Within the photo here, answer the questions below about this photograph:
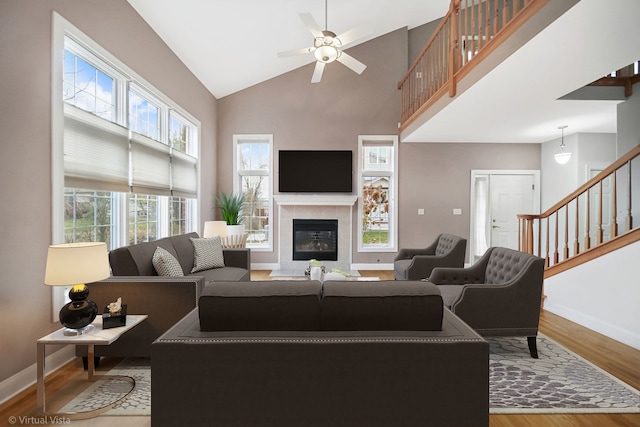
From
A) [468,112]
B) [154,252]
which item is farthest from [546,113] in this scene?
[154,252]

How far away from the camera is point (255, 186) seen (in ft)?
22.8

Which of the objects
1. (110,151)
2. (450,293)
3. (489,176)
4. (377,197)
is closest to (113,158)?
(110,151)

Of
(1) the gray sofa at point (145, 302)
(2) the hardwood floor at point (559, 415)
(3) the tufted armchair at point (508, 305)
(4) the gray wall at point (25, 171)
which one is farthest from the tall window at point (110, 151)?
(3) the tufted armchair at point (508, 305)

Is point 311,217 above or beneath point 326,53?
beneath

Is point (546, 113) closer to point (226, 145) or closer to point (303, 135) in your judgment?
point (303, 135)

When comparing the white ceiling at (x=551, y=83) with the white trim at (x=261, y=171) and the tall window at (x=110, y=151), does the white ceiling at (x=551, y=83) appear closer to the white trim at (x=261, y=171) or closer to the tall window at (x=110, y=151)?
the white trim at (x=261, y=171)

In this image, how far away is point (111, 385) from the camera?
2.37 metres

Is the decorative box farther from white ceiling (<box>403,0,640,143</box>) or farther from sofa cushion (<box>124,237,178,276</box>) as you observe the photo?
white ceiling (<box>403,0,640,143</box>)

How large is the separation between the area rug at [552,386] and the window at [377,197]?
3.97 m

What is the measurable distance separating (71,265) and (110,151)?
1.66 metres

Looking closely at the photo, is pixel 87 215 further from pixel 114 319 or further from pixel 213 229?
pixel 213 229

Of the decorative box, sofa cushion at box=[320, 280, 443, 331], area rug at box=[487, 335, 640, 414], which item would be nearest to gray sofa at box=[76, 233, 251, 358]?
the decorative box

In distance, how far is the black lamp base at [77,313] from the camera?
2078 millimetres

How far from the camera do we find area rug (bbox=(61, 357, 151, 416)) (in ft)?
6.80
